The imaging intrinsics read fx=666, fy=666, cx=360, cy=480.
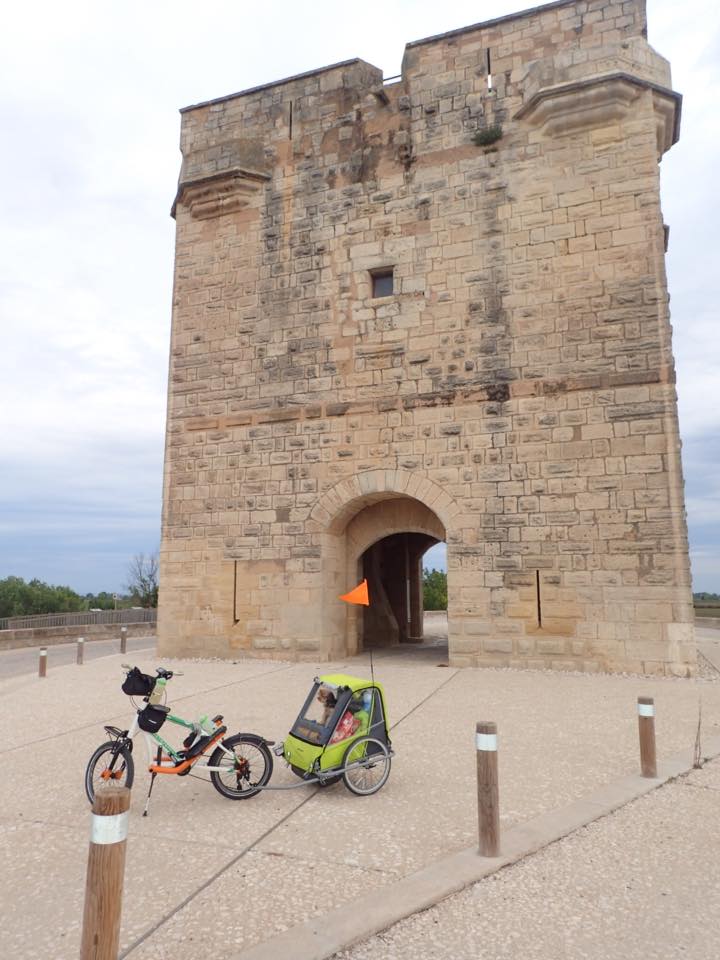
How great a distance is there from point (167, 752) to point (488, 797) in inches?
82.5

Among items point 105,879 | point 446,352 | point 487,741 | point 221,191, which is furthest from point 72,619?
point 105,879

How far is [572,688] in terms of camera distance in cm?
866

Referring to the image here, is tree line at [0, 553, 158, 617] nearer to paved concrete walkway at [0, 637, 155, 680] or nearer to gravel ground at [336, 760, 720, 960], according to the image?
paved concrete walkway at [0, 637, 155, 680]

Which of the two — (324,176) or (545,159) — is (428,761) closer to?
(545,159)

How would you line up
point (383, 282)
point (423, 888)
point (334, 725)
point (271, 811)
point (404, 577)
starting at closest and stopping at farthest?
1. point (423, 888)
2. point (271, 811)
3. point (334, 725)
4. point (383, 282)
5. point (404, 577)

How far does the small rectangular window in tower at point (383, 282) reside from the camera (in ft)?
39.8

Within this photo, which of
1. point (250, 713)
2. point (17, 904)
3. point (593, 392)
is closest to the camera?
point (17, 904)

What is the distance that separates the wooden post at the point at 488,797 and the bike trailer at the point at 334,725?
49.0 inches

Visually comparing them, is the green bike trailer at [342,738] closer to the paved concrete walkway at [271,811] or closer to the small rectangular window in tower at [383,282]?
the paved concrete walkway at [271,811]

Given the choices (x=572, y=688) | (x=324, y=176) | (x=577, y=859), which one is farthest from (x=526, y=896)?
(x=324, y=176)

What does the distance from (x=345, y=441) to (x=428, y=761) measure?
7087 millimetres

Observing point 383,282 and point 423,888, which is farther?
point 383,282

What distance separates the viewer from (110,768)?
14.4 ft

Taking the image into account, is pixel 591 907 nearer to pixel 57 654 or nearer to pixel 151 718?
pixel 151 718
